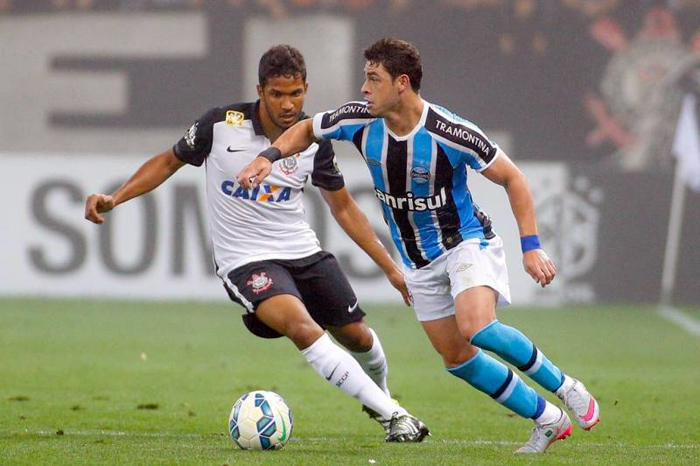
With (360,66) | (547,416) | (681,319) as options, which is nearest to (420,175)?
(547,416)

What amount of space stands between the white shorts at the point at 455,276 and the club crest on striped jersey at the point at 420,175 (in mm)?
391

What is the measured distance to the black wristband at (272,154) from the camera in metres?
6.78

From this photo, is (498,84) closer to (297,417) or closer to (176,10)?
(176,10)

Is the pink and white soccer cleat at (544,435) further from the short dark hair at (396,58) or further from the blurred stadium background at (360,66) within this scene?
the blurred stadium background at (360,66)

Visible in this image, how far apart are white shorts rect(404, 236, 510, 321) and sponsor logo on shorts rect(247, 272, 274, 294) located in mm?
736

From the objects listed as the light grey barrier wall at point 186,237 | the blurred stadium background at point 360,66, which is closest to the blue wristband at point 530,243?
the light grey barrier wall at point 186,237

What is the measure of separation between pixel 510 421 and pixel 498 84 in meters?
12.9

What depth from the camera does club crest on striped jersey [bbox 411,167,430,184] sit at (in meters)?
6.79

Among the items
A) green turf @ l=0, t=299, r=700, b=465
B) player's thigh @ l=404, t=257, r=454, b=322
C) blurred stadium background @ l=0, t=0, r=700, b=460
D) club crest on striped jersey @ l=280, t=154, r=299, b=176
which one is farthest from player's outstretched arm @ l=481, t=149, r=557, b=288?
blurred stadium background @ l=0, t=0, r=700, b=460

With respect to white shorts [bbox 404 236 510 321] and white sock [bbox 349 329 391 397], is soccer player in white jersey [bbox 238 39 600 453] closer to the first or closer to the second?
white shorts [bbox 404 236 510 321]

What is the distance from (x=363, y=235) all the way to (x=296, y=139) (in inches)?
37.3

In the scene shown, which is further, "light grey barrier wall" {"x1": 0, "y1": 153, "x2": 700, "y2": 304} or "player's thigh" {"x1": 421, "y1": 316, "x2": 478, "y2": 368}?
"light grey barrier wall" {"x1": 0, "y1": 153, "x2": 700, "y2": 304}

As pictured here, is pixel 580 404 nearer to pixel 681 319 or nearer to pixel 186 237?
pixel 681 319

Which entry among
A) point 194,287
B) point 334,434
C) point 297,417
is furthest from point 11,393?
point 194,287
